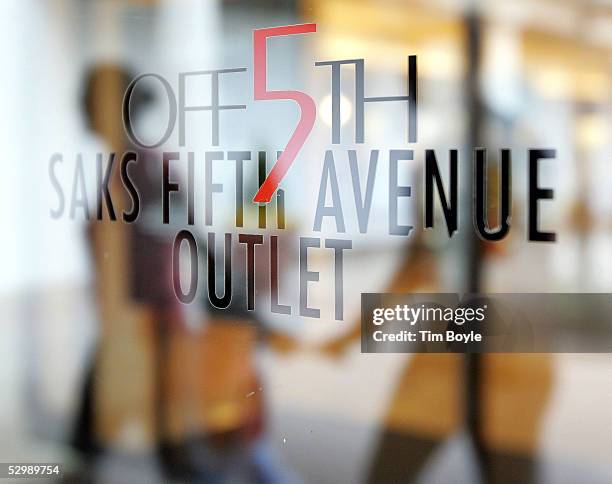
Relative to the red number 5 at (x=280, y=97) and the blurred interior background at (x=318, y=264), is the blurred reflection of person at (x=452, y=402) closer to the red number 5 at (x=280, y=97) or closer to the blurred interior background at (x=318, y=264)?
the blurred interior background at (x=318, y=264)

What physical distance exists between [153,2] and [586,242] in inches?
42.3

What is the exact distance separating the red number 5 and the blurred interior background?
0.02 meters

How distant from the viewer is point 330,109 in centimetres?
146

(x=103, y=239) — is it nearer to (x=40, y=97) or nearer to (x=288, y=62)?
(x=40, y=97)

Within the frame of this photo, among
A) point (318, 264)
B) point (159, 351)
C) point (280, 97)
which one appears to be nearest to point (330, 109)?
point (280, 97)

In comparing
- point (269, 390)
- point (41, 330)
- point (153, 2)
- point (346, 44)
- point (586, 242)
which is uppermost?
point (153, 2)

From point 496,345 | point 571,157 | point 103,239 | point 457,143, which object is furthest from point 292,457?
point 571,157

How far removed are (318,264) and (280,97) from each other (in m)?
0.37

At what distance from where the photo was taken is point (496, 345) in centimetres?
142

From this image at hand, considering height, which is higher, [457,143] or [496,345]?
[457,143]

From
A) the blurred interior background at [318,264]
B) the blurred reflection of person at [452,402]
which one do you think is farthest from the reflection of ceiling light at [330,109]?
the blurred reflection of person at [452,402]

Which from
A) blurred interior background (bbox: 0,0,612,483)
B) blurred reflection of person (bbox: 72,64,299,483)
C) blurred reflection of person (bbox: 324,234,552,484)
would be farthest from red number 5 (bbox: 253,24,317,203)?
blurred reflection of person (bbox: 324,234,552,484)

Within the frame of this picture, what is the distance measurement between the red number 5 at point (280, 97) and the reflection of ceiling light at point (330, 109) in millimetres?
19

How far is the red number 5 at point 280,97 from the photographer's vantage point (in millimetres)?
1476
